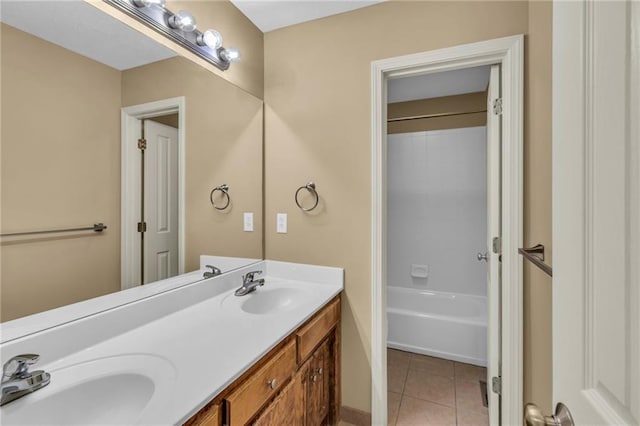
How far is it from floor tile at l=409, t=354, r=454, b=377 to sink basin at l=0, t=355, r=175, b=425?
2098 mm

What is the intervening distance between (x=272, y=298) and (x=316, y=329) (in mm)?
380

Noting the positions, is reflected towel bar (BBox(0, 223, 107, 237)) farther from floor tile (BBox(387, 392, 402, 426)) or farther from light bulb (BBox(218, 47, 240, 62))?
floor tile (BBox(387, 392, 402, 426))

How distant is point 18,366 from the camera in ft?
2.36

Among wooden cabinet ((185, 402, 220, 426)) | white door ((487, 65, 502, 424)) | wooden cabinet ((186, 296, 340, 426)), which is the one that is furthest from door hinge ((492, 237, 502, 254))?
wooden cabinet ((185, 402, 220, 426))

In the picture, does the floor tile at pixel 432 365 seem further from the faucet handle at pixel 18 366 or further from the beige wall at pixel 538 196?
the faucet handle at pixel 18 366

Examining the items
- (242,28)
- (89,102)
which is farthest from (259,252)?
(242,28)

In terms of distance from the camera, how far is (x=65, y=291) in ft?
3.06

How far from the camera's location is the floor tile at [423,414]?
1748 millimetres

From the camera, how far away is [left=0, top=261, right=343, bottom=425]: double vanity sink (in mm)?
709

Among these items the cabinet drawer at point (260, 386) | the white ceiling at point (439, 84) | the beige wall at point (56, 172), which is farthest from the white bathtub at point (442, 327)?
Result: the beige wall at point (56, 172)

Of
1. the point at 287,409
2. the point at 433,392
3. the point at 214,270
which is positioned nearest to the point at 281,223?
the point at 214,270

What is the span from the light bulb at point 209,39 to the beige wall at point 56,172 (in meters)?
0.53

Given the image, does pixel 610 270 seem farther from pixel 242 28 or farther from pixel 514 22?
pixel 242 28

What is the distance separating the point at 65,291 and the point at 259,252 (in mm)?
1056
